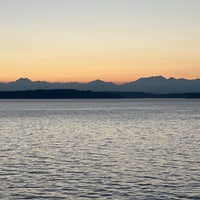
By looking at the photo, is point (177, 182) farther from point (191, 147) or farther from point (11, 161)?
point (191, 147)

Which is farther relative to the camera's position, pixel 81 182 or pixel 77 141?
pixel 77 141

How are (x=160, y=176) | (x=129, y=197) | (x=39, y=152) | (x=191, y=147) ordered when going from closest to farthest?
(x=129, y=197) < (x=160, y=176) < (x=39, y=152) < (x=191, y=147)

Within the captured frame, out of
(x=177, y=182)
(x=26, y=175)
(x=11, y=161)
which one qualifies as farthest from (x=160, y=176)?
(x=11, y=161)

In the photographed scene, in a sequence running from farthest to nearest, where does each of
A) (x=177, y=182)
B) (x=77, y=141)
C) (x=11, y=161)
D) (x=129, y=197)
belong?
1. (x=77, y=141)
2. (x=11, y=161)
3. (x=177, y=182)
4. (x=129, y=197)

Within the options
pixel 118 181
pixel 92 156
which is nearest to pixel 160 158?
pixel 92 156

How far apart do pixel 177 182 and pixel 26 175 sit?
1497cm

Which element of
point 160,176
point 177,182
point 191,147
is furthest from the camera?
point 191,147

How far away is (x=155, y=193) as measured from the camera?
34.1 m

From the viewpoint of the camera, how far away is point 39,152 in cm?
5903

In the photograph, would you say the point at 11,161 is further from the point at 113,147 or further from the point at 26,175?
the point at 113,147

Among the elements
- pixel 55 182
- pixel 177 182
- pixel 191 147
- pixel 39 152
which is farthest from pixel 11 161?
pixel 191 147

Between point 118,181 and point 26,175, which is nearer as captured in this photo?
point 118,181

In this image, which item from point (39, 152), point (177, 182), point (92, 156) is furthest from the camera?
point (39, 152)

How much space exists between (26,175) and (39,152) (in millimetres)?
17672
